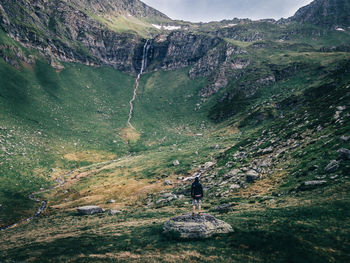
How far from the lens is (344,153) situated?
2316 cm

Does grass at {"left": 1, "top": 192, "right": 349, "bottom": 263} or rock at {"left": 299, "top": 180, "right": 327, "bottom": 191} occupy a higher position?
rock at {"left": 299, "top": 180, "right": 327, "bottom": 191}

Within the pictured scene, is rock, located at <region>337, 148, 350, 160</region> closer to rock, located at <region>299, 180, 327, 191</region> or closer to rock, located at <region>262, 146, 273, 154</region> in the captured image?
rock, located at <region>299, 180, 327, 191</region>

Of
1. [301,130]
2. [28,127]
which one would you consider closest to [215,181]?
[301,130]

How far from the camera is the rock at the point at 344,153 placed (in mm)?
22744

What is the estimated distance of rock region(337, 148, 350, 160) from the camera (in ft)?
74.6

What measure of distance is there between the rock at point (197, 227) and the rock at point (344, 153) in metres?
16.1

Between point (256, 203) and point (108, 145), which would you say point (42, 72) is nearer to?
point (108, 145)

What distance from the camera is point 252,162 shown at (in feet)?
126

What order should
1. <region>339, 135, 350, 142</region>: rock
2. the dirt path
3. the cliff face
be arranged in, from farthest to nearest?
1. the cliff face
2. the dirt path
3. <region>339, 135, 350, 142</region>: rock

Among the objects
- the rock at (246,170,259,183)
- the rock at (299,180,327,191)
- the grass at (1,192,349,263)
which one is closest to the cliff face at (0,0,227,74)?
the rock at (246,170,259,183)

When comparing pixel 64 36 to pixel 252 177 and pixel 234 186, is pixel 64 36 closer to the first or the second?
pixel 234 186

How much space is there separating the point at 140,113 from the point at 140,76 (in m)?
73.2

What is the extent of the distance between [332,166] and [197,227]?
17.1 meters

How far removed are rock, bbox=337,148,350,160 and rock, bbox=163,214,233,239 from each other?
16.1 m
